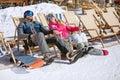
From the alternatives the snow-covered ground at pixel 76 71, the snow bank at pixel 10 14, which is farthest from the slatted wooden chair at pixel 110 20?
the snow bank at pixel 10 14

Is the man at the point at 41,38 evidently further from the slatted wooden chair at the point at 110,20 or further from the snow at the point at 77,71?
the slatted wooden chair at the point at 110,20

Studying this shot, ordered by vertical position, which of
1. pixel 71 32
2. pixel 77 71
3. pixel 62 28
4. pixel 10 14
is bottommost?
pixel 10 14

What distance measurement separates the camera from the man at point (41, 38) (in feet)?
19.8

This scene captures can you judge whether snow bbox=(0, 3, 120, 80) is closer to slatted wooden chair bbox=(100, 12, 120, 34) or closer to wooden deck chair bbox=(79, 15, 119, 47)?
wooden deck chair bbox=(79, 15, 119, 47)

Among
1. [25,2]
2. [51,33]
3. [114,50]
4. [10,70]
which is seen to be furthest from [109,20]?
[25,2]

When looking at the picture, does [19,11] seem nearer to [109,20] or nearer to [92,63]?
[109,20]

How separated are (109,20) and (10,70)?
4.38 m

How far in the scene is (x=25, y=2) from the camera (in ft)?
71.9

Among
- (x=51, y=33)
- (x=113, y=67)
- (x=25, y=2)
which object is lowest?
(x=25, y=2)

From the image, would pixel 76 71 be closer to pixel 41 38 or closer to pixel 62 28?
pixel 41 38

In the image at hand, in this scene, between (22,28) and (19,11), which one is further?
(19,11)

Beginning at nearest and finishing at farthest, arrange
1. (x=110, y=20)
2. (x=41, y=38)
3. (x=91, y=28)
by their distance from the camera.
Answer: (x=41, y=38) < (x=91, y=28) < (x=110, y=20)

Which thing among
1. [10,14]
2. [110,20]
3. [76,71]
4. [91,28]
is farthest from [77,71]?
[10,14]

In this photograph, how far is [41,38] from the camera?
6117mm
